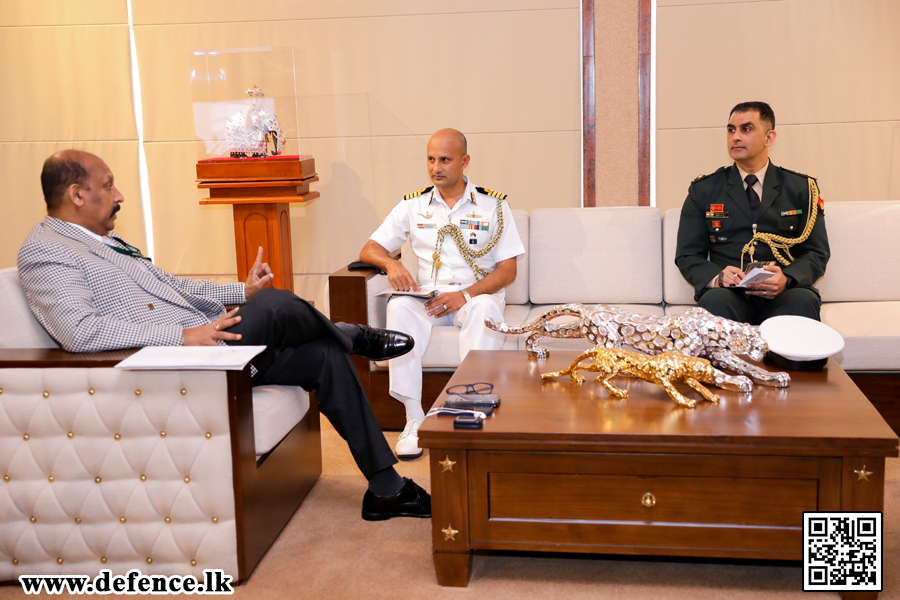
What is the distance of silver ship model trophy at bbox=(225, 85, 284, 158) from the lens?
3896 mm

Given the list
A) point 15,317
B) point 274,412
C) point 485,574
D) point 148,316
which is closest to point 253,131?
point 148,316

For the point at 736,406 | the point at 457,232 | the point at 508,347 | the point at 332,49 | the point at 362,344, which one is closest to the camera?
the point at 736,406

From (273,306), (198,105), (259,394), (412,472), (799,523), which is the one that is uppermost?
(198,105)

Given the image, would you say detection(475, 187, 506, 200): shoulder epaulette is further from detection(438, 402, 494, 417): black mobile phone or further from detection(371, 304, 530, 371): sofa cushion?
detection(438, 402, 494, 417): black mobile phone

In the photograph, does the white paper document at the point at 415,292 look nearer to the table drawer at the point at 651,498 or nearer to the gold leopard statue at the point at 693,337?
the gold leopard statue at the point at 693,337

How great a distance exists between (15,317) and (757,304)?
99.0 inches

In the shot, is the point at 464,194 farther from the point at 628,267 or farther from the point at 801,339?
the point at 801,339

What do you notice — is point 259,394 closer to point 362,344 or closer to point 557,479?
point 362,344

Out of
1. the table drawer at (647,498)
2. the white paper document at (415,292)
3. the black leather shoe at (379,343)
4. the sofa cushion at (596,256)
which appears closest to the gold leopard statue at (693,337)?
the table drawer at (647,498)

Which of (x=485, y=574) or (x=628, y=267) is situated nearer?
(x=485, y=574)

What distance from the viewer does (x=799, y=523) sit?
1.75 meters

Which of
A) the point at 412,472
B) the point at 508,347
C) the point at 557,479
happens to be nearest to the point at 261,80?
the point at 508,347

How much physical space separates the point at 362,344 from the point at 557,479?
88 cm

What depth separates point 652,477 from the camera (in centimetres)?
179
